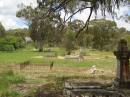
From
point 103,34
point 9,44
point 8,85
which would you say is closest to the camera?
point 8,85

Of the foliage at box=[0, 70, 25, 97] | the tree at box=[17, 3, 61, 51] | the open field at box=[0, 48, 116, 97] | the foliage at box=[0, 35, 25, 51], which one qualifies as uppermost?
the tree at box=[17, 3, 61, 51]

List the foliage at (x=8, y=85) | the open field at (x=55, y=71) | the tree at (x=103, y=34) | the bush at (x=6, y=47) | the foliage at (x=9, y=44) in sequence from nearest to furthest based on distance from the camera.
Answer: the foliage at (x=8, y=85), the open field at (x=55, y=71), the bush at (x=6, y=47), the foliage at (x=9, y=44), the tree at (x=103, y=34)

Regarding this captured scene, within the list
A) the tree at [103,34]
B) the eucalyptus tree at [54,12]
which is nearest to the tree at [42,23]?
the eucalyptus tree at [54,12]

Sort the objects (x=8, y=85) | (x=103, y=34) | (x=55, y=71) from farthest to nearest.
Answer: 1. (x=103, y=34)
2. (x=55, y=71)
3. (x=8, y=85)

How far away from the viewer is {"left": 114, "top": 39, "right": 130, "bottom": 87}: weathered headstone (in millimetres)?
16906

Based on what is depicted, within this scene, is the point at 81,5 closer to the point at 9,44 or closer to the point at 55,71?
the point at 55,71

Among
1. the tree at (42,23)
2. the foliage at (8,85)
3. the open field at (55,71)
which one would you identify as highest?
the tree at (42,23)

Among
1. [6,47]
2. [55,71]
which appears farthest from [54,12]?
[6,47]

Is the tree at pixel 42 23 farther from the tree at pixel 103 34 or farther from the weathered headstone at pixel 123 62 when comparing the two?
the tree at pixel 103 34

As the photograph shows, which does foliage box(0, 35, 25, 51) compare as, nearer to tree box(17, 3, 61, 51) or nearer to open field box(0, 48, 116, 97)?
open field box(0, 48, 116, 97)

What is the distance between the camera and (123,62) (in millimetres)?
17109

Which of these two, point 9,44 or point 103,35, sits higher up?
point 103,35

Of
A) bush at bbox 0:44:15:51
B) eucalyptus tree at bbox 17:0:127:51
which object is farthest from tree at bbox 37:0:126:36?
bush at bbox 0:44:15:51

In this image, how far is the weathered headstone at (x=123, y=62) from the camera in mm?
16906
